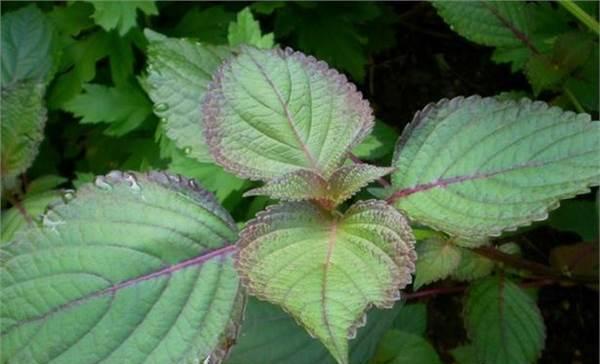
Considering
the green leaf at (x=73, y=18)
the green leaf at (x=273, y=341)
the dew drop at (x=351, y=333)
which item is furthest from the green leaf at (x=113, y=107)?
the dew drop at (x=351, y=333)

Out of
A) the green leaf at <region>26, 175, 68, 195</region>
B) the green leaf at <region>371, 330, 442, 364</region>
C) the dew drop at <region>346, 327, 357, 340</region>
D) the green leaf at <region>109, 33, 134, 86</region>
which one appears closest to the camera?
the dew drop at <region>346, 327, 357, 340</region>

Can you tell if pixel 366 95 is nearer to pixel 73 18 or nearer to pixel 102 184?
pixel 73 18

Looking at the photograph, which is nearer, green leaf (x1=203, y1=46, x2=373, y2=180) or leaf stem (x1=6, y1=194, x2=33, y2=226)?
green leaf (x1=203, y1=46, x2=373, y2=180)

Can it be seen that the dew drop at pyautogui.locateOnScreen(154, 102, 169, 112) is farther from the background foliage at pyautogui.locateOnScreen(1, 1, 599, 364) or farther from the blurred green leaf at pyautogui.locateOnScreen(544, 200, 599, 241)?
the blurred green leaf at pyautogui.locateOnScreen(544, 200, 599, 241)

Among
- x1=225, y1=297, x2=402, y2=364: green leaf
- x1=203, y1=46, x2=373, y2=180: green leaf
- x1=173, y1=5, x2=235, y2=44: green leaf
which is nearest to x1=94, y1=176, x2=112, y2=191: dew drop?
x1=203, y1=46, x2=373, y2=180: green leaf

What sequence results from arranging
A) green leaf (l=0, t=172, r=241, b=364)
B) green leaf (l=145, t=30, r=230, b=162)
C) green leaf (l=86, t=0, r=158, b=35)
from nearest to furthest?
green leaf (l=0, t=172, r=241, b=364), green leaf (l=145, t=30, r=230, b=162), green leaf (l=86, t=0, r=158, b=35)

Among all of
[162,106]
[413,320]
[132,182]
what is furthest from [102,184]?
[413,320]

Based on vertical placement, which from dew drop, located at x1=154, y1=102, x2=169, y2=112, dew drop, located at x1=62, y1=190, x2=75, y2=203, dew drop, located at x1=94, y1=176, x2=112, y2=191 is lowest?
dew drop, located at x1=62, y1=190, x2=75, y2=203

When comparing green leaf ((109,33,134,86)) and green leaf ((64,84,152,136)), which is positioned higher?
→ green leaf ((109,33,134,86))
